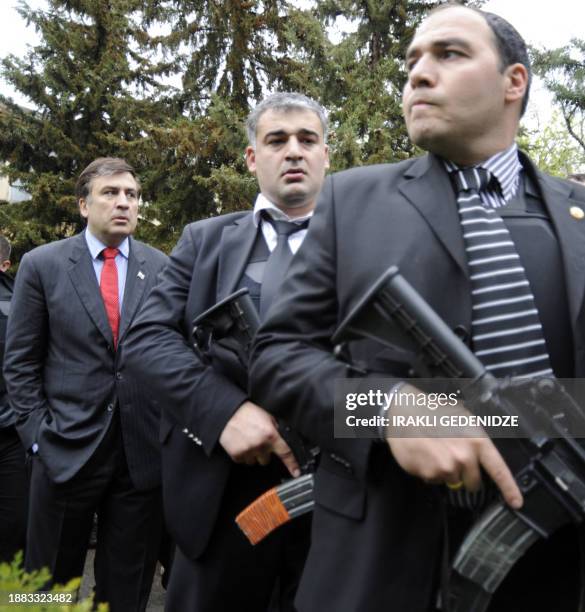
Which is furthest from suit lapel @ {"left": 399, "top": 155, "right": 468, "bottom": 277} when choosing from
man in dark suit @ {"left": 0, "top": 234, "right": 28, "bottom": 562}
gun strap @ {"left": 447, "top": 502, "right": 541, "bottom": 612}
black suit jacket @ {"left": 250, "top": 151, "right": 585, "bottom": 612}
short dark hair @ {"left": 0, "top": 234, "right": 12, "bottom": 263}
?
short dark hair @ {"left": 0, "top": 234, "right": 12, "bottom": 263}

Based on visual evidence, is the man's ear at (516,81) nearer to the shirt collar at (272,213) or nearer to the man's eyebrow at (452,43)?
the man's eyebrow at (452,43)

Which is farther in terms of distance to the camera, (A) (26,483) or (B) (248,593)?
(A) (26,483)

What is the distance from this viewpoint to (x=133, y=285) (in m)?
3.84

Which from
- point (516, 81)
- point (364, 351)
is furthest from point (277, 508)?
point (516, 81)

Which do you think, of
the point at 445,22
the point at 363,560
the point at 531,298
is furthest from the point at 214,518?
the point at 445,22

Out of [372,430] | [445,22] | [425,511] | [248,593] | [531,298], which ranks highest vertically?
[445,22]

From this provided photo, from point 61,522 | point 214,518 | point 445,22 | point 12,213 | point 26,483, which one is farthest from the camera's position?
point 12,213

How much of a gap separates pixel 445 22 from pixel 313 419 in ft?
3.37

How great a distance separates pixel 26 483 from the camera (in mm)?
4684

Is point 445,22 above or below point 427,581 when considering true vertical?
above

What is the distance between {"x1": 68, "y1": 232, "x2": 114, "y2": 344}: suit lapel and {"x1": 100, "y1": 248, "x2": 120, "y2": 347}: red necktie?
41 mm

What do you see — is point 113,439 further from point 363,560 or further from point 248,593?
point 363,560

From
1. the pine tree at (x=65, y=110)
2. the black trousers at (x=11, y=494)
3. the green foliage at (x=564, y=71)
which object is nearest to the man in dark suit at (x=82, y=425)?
the black trousers at (x=11, y=494)

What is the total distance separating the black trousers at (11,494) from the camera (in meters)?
4.61
